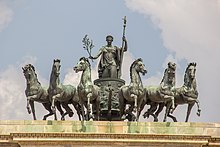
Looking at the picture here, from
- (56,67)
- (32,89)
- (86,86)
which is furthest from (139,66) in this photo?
(32,89)

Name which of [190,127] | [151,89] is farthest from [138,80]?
[190,127]

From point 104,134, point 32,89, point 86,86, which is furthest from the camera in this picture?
point 32,89

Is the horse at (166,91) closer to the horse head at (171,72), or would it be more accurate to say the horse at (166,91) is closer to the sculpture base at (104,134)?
the horse head at (171,72)

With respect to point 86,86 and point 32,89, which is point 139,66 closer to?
point 86,86

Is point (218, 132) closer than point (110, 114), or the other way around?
point (218, 132)

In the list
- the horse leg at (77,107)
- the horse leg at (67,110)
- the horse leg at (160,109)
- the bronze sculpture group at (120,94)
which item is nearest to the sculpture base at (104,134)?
the bronze sculpture group at (120,94)

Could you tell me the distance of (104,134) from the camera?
36.3 meters

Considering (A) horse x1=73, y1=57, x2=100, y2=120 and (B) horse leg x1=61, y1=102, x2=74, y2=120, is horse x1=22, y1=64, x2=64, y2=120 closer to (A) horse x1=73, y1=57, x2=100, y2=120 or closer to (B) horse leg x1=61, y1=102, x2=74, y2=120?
(B) horse leg x1=61, y1=102, x2=74, y2=120

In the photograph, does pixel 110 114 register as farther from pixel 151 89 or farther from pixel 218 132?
pixel 218 132

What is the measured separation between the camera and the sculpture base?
1425 inches

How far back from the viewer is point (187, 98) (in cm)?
3966

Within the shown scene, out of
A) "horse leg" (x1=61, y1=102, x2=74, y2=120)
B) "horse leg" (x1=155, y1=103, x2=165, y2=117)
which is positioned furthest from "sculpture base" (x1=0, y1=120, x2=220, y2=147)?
"horse leg" (x1=61, y1=102, x2=74, y2=120)

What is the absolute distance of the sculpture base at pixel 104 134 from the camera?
1425 inches

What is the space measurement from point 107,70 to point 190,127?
7.95 m
